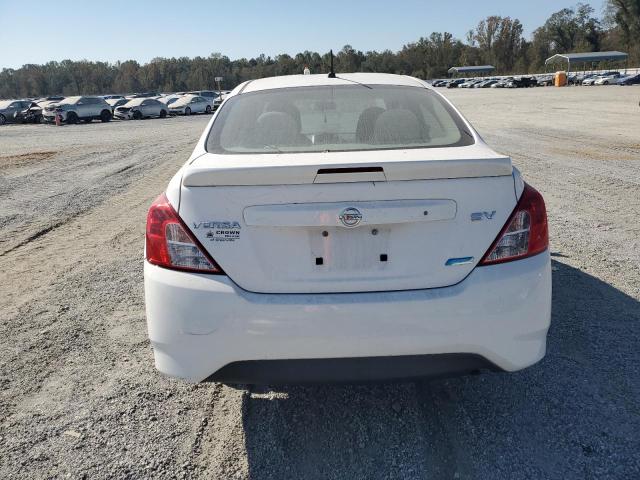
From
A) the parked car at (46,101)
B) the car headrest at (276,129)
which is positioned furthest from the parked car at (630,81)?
the car headrest at (276,129)

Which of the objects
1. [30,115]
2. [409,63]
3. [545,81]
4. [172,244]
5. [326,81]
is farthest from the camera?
[409,63]

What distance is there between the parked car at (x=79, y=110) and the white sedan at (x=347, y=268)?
1491 inches

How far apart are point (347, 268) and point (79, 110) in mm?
38938

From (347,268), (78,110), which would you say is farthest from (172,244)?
(78,110)

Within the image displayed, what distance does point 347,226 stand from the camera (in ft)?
7.34

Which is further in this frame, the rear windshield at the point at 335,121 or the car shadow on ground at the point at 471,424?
the rear windshield at the point at 335,121

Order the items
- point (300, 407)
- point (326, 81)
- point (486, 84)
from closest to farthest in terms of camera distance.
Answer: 1. point (300, 407)
2. point (326, 81)
3. point (486, 84)

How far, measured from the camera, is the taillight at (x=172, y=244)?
231 centimetres

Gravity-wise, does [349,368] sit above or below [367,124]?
below

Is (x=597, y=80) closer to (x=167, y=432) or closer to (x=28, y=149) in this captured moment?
(x=28, y=149)

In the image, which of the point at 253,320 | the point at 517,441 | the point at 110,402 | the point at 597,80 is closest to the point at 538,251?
the point at 517,441

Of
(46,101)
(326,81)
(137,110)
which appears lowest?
(326,81)

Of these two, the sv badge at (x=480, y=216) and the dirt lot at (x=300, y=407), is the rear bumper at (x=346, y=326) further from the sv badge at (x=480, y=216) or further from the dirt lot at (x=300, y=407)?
the dirt lot at (x=300, y=407)

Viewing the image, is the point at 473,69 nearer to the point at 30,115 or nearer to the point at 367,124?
the point at 30,115
